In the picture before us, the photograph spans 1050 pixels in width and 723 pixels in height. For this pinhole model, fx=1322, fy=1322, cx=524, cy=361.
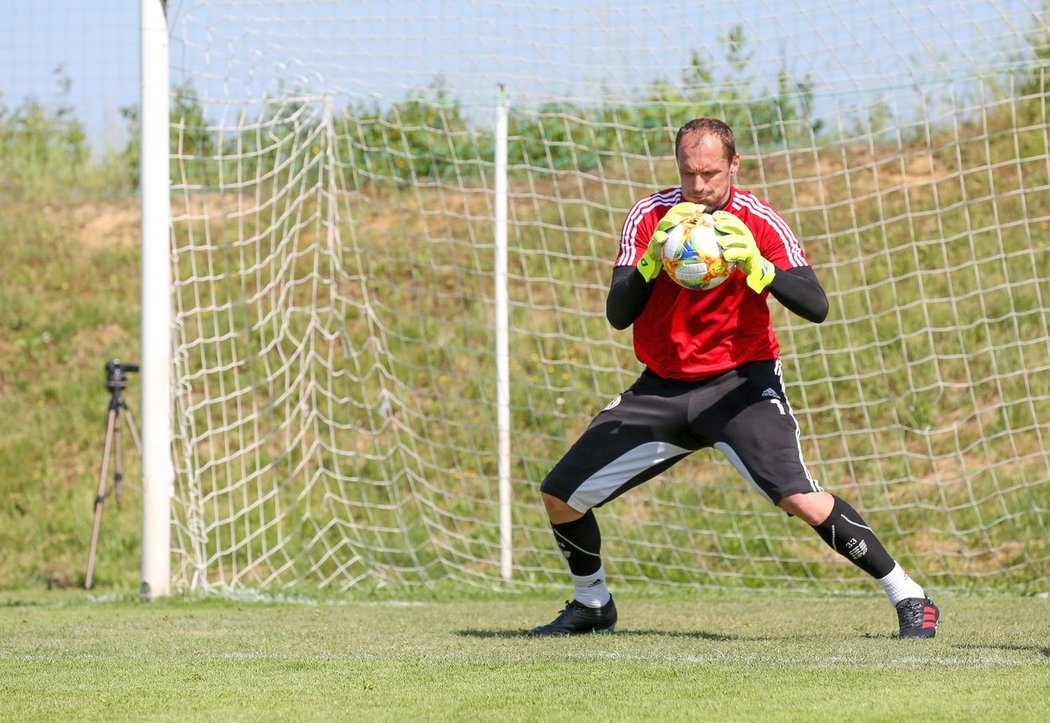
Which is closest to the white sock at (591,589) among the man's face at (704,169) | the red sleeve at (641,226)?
the red sleeve at (641,226)

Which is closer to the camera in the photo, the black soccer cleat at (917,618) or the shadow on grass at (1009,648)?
the shadow on grass at (1009,648)

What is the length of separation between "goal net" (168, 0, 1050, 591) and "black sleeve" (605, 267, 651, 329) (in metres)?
3.31

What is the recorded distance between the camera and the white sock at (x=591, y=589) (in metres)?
5.63

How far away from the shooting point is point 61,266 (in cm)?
1356

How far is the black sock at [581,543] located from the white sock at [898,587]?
118cm

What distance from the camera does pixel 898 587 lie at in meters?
5.18

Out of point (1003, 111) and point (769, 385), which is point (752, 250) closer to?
point (769, 385)

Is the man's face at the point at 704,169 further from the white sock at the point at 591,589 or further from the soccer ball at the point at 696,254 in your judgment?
the white sock at the point at 591,589

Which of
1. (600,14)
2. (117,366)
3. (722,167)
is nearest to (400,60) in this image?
(600,14)

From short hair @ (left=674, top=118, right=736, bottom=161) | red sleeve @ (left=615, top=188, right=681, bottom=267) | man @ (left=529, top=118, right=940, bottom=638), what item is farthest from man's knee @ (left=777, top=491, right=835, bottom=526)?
short hair @ (left=674, top=118, right=736, bottom=161)

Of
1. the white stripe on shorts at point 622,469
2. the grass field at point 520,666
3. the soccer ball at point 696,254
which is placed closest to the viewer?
the grass field at point 520,666

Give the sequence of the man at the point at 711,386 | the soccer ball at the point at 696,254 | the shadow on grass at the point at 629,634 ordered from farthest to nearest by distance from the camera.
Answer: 1. the shadow on grass at the point at 629,634
2. the man at the point at 711,386
3. the soccer ball at the point at 696,254

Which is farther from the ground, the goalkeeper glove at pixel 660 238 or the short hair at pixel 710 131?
the short hair at pixel 710 131

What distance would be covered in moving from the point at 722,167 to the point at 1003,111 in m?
6.64
